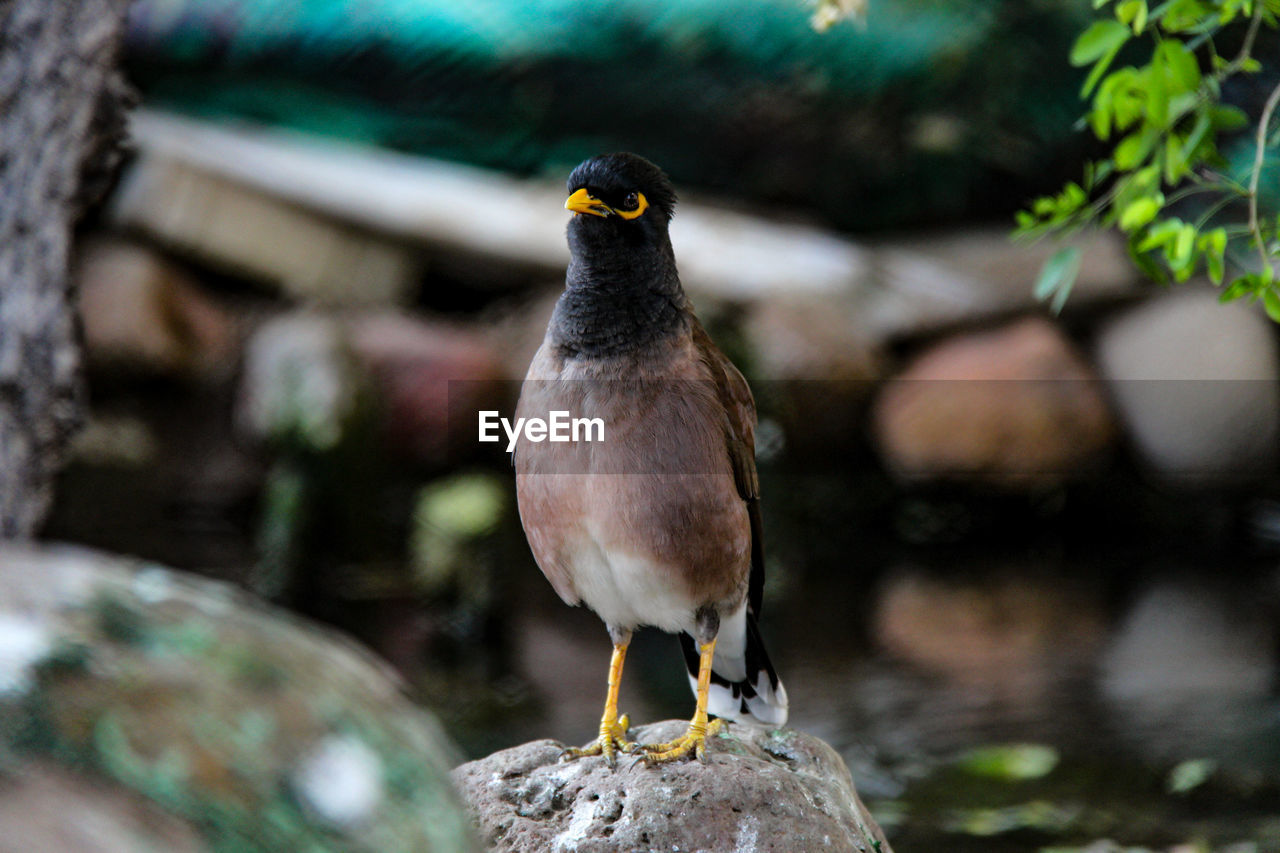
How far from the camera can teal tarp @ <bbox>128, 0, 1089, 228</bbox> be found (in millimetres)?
7453

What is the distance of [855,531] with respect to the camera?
269 inches

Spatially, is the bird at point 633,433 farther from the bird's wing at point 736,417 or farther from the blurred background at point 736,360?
the blurred background at point 736,360

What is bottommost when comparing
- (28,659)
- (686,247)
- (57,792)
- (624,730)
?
(57,792)

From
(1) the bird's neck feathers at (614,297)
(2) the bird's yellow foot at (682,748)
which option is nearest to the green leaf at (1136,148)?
(1) the bird's neck feathers at (614,297)

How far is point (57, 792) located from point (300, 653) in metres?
0.25

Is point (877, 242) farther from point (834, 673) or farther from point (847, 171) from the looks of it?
point (834, 673)

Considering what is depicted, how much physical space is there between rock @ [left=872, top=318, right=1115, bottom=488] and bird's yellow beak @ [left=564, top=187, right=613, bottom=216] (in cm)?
482

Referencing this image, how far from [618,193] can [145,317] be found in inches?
209

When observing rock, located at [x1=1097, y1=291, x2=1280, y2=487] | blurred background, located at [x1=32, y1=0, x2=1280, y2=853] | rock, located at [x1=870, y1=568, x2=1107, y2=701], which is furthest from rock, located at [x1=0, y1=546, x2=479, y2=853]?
rock, located at [x1=1097, y1=291, x2=1280, y2=487]

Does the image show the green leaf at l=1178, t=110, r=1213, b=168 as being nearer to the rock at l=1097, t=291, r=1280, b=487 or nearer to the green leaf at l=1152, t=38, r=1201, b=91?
the green leaf at l=1152, t=38, r=1201, b=91

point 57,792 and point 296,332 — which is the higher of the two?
point 296,332

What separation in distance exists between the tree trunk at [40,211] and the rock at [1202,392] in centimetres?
577

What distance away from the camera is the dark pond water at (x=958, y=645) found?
156 inches

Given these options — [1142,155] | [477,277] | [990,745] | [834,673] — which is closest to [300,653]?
[1142,155]
